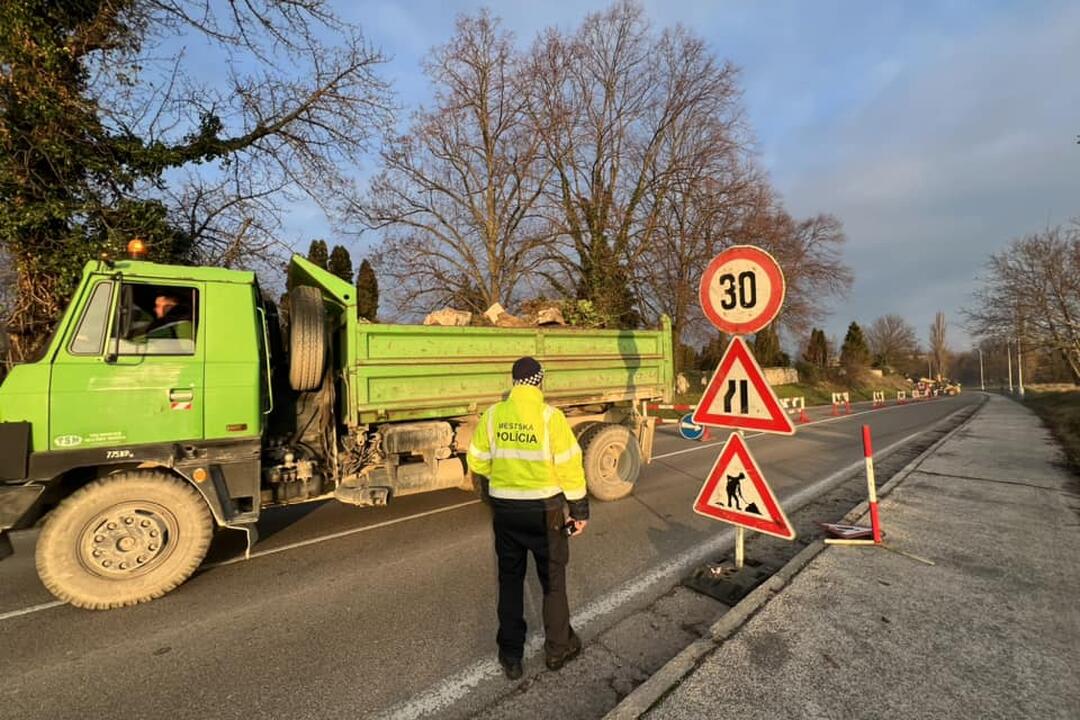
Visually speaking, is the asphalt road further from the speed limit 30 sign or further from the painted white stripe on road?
the speed limit 30 sign

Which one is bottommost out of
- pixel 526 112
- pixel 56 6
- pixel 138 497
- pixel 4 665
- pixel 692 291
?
pixel 4 665

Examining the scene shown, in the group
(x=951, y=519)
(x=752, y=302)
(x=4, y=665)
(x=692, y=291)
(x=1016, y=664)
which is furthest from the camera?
(x=692, y=291)

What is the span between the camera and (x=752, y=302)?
3498 mm

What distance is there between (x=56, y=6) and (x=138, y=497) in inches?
348

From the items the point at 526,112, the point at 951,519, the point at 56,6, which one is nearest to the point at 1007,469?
the point at 951,519

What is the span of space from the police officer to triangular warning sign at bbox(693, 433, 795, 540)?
140cm

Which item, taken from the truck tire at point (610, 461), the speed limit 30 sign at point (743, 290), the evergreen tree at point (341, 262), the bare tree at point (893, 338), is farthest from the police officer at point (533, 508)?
the bare tree at point (893, 338)

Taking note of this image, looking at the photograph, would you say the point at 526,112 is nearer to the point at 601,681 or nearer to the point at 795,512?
the point at 795,512

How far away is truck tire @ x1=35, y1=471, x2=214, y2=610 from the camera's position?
355cm

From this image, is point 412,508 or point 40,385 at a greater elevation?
point 40,385

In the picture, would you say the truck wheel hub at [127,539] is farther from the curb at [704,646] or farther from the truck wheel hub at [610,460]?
the truck wheel hub at [610,460]

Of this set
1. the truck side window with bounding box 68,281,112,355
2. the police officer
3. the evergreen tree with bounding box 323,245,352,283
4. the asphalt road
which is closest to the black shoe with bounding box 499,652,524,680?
the police officer

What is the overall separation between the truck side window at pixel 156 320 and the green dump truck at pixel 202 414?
0.01 meters

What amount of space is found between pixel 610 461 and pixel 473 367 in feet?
7.36
